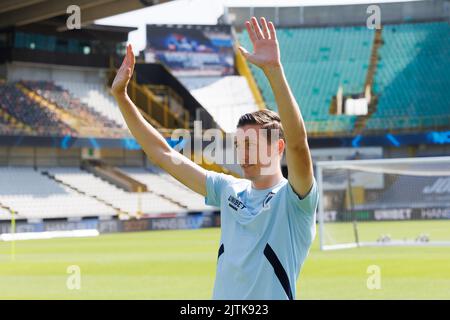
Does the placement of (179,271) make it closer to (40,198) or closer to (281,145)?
(281,145)

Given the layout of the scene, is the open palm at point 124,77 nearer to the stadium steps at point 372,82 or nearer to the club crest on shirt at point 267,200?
the club crest on shirt at point 267,200

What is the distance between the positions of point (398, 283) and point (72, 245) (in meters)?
15.6

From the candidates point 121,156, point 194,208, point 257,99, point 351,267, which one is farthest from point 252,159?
point 257,99

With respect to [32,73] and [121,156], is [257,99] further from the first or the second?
[32,73]

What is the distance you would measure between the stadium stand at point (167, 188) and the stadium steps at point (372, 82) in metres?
11.8

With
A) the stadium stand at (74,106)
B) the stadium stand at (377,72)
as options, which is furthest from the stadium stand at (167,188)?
the stadium stand at (377,72)

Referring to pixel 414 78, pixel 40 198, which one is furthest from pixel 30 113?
pixel 414 78

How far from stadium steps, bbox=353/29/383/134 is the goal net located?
22.2 meters

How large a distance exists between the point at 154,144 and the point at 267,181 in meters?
0.71

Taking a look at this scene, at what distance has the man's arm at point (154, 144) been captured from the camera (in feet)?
12.5

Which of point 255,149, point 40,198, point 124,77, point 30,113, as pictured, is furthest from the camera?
point 30,113

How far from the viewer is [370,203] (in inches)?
1059

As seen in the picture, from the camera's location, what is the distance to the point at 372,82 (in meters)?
53.1
